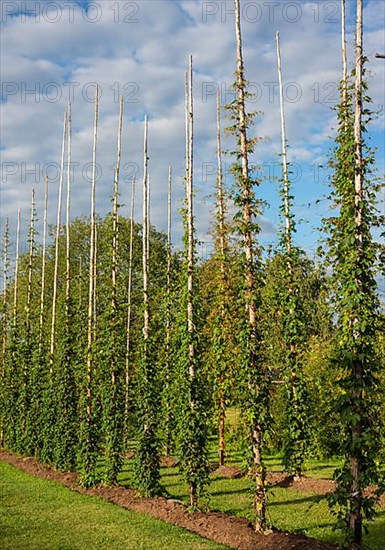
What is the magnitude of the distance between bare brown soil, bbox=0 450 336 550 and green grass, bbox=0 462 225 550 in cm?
35

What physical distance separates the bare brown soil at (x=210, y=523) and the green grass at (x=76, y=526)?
1.15 ft

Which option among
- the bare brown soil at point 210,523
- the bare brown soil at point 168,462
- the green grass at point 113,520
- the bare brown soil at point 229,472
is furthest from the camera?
the bare brown soil at point 168,462

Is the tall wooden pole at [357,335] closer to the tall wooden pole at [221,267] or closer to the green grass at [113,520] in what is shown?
the green grass at [113,520]

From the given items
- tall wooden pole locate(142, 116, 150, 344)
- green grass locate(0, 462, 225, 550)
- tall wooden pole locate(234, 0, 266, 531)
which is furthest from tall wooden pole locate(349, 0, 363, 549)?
tall wooden pole locate(142, 116, 150, 344)

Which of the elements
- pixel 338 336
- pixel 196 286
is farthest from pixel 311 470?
pixel 338 336

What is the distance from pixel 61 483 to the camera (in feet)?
56.7

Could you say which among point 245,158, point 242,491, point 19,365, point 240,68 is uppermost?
point 240,68

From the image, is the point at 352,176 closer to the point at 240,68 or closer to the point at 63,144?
the point at 240,68

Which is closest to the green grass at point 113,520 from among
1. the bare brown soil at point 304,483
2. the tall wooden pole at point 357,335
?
the bare brown soil at point 304,483

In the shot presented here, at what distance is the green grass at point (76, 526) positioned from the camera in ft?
34.3

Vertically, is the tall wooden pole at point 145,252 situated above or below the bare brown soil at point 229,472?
above

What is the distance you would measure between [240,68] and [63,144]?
38.4 ft

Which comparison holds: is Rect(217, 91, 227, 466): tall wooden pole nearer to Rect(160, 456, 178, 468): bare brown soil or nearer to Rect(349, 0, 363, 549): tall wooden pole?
Rect(160, 456, 178, 468): bare brown soil

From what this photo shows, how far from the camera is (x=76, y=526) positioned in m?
11.9
